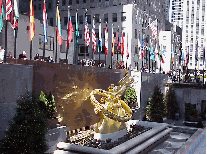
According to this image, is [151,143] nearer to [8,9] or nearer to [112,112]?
[112,112]

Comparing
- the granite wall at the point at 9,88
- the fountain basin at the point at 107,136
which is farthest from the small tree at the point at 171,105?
the granite wall at the point at 9,88

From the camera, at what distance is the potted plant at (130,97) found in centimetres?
2259

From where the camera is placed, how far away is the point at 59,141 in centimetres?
1304

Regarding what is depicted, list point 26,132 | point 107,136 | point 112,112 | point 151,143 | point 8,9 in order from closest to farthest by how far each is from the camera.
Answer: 1. point 26,132
2. point 8,9
3. point 107,136
4. point 112,112
5. point 151,143

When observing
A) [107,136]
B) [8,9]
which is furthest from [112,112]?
[8,9]

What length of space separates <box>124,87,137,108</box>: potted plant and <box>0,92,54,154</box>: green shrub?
14031mm

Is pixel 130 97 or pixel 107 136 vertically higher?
pixel 130 97

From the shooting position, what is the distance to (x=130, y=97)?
22.6 m

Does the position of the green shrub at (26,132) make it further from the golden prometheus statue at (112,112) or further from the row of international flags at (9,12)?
the row of international flags at (9,12)

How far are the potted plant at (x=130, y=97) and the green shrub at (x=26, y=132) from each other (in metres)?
14.0

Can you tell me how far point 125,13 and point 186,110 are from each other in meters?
22.6

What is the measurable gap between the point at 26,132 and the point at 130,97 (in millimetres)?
14762

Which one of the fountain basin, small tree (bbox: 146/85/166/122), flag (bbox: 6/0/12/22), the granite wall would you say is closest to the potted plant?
small tree (bbox: 146/85/166/122)

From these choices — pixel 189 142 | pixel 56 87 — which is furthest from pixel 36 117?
pixel 189 142
